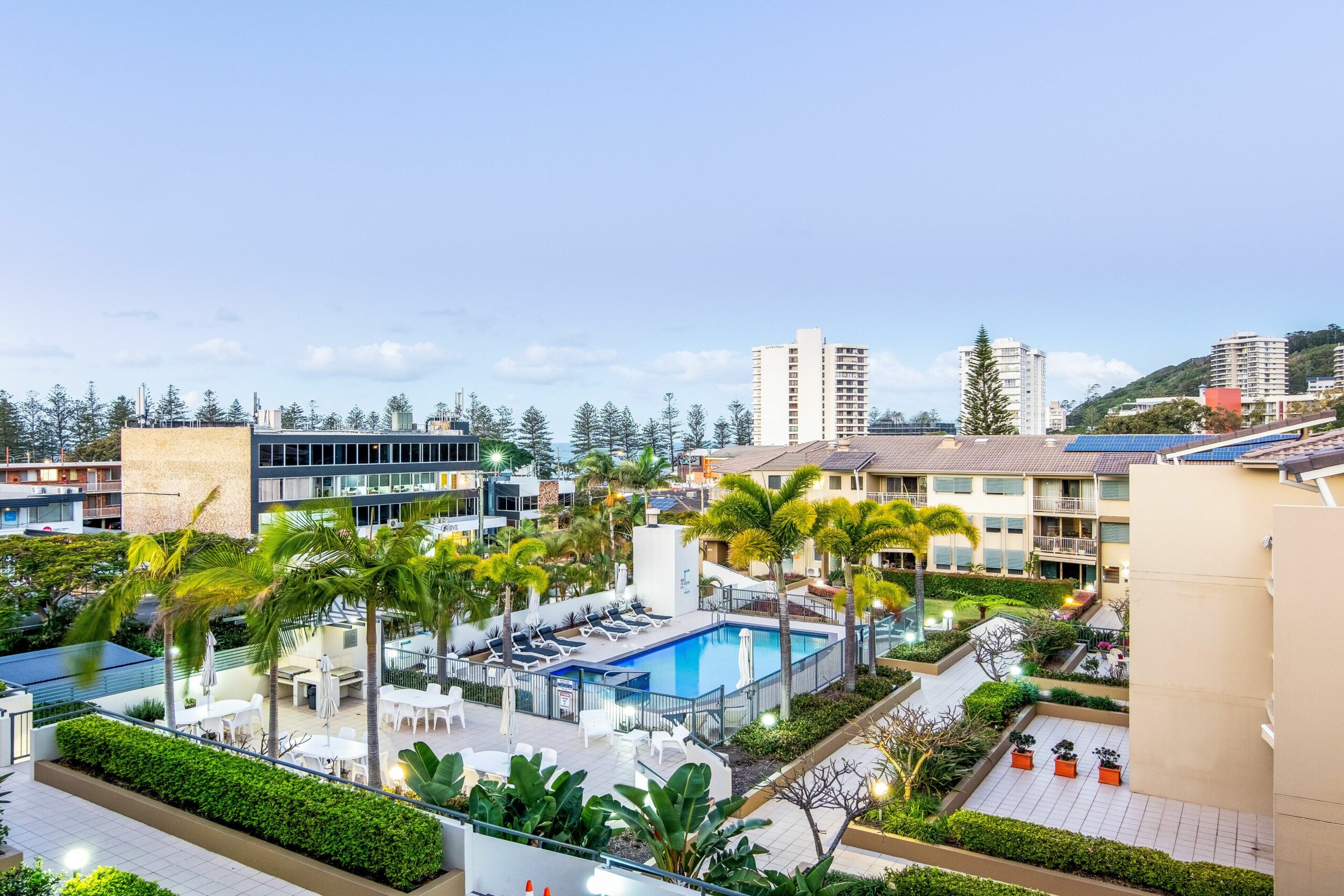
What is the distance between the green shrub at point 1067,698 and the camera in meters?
16.8

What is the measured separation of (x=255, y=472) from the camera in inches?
1532

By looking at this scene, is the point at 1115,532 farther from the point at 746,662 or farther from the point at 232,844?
the point at 232,844

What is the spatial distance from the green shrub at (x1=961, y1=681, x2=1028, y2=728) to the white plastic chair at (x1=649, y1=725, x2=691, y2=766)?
5.19 metres

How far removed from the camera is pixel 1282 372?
144 metres

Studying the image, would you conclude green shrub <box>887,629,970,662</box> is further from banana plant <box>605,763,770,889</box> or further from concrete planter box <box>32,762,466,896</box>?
concrete planter box <box>32,762,466,896</box>

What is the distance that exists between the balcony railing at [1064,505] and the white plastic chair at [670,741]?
77.9 ft

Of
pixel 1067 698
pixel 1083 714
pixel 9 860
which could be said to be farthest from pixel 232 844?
pixel 1067 698

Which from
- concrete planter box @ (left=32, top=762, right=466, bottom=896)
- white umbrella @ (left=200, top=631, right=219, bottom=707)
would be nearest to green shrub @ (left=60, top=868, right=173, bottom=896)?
concrete planter box @ (left=32, top=762, right=466, bottom=896)

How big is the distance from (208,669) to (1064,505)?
1180 inches

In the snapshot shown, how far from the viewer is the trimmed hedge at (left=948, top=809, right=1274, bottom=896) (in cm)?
871

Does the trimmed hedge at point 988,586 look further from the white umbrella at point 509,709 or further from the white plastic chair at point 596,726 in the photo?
the white umbrella at point 509,709

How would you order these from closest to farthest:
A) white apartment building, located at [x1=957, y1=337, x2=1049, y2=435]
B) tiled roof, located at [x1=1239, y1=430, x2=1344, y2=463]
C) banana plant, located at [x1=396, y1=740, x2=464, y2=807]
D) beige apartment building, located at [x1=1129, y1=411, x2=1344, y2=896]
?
banana plant, located at [x1=396, y1=740, x2=464, y2=807] → tiled roof, located at [x1=1239, y1=430, x2=1344, y2=463] → beige apartment building, located at [x1=1129, y1=411, x2=1344, y2=896] → white apartment building, located at [x1=957, y1=337, x2=1049, y2=435]

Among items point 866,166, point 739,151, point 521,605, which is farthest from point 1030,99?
point 521,605

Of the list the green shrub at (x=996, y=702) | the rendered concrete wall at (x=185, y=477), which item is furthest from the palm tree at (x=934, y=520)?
the rendered concrete wall at (x=185, y=477)
